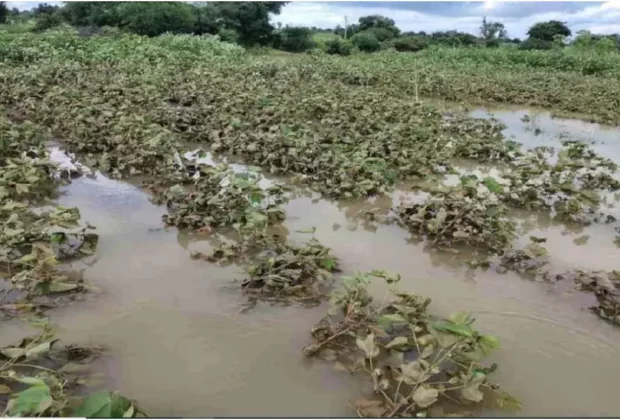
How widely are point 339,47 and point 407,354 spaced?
24.8 meters

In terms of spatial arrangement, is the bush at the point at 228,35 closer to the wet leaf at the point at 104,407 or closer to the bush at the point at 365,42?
the bush at the point at 365,42

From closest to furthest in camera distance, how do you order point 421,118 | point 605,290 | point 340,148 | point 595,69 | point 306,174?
point 605,290
point 306,174
point 340,148
point 421,118
point 595,69

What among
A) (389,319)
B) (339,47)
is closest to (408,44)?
(339,47)

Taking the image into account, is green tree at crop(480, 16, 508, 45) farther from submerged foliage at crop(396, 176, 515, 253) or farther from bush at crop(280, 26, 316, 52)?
submerged foliage at crop(396, 176, 515, 253)

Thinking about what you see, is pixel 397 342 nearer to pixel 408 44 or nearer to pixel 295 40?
pixel 295 40

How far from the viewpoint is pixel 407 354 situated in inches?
116

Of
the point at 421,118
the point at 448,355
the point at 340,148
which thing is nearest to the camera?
the point at 448,355

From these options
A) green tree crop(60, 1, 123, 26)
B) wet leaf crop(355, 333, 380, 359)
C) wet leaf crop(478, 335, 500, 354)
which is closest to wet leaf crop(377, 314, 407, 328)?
wet leaf crop(355, 333, 380, 359)

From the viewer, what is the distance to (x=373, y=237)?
4543 millimetres

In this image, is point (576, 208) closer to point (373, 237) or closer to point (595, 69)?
point (373, 237)

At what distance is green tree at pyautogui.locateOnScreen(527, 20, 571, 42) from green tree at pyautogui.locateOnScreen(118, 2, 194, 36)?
18.8 meters

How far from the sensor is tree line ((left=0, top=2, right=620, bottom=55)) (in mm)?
23625

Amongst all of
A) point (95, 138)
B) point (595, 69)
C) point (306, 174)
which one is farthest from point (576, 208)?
point (595, 69)

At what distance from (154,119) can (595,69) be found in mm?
15132
